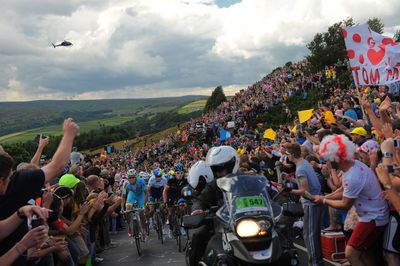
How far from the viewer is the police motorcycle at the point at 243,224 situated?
16.1 feet

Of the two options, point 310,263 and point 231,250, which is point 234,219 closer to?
point 231,250

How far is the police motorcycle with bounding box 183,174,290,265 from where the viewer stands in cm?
490

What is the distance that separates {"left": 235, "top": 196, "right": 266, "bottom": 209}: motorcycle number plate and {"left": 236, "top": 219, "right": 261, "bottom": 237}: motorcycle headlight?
8.8 inches

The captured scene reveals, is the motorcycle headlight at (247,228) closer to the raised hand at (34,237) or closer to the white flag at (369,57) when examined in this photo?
the raised hand at (34,237)

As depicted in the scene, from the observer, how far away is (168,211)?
13430 mm

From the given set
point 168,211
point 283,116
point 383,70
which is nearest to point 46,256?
point 168,211

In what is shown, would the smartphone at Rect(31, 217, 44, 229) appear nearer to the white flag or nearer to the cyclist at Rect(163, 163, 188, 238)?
the cyclist at Rect(163, 163, 188, 238)

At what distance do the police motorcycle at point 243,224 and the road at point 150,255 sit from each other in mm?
3877

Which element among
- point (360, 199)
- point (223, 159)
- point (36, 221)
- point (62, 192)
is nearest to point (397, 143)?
point (360, 199)

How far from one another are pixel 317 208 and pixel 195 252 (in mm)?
2405

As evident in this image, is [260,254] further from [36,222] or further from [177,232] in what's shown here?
[177,232]

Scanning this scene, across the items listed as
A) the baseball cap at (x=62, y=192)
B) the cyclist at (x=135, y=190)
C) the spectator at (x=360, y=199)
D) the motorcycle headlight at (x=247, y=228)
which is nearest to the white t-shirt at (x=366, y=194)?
the spectator at (x=360, y=199)

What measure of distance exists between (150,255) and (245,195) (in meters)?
6.93

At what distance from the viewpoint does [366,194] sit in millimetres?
5988
